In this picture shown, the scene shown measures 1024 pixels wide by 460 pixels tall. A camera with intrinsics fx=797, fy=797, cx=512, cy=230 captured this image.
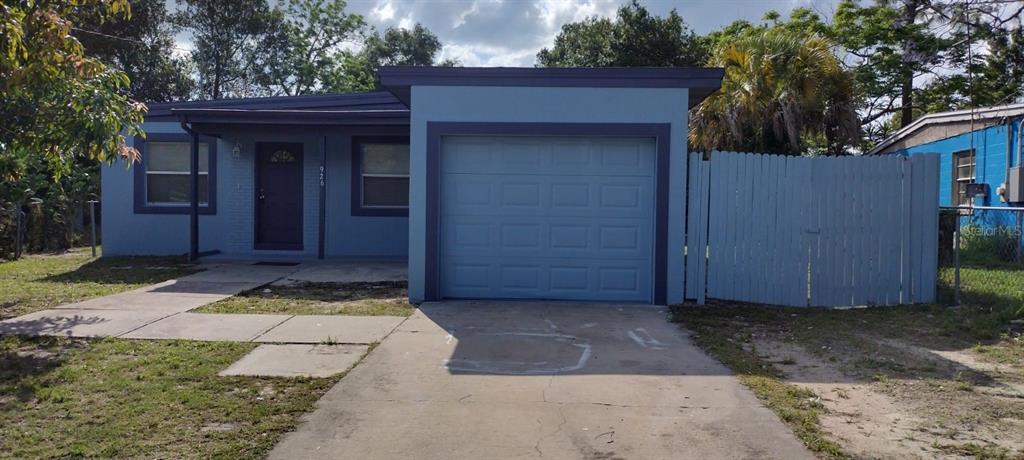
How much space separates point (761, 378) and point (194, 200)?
11.8m

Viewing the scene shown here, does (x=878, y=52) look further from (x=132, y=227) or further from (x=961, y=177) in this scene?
(x=132, y=227)

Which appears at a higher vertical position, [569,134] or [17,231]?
[569,134]

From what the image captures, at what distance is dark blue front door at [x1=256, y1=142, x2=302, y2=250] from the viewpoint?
1627 centimetres

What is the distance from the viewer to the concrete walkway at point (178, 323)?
821cm

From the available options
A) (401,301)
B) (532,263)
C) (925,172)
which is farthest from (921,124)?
(401,301)

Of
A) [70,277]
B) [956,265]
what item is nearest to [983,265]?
[956,265]

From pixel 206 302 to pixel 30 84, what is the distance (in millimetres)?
3586

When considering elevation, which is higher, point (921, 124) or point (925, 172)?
Result: point (921, 124)

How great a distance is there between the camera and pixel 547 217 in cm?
1065

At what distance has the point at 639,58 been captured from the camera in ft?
82.3

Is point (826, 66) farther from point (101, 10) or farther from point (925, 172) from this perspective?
point (101, 10)

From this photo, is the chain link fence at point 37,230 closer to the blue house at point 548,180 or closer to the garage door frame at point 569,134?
the blue house at point 548,180

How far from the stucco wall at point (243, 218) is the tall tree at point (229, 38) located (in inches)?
623

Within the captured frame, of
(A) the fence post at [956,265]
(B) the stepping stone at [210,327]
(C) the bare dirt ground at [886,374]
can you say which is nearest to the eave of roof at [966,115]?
(A) the fence post at [956,265]
